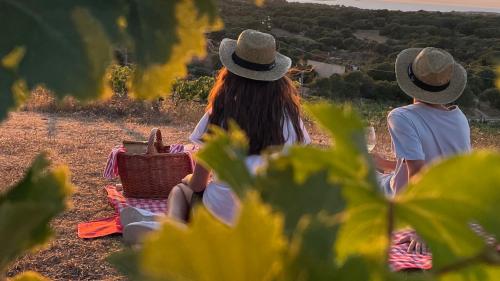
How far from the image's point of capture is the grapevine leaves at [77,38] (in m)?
0.37

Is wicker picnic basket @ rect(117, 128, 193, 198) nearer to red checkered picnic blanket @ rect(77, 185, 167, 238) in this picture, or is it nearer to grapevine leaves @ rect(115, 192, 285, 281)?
red checkered picnic blanket @ rect(77, 185, 167, 238)

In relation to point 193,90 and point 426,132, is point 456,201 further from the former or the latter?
point 193,90

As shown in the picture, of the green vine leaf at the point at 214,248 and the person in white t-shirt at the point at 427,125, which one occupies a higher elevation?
the green vine leaf at the point at 214,248

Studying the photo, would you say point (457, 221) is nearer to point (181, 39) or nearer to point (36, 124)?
point (181, 39)

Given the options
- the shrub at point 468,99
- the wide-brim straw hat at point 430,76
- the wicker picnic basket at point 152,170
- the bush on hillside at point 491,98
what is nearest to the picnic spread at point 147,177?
the wicker picnic basket at point 152,170

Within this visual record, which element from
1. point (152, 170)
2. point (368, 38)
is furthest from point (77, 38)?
point (368, 38)

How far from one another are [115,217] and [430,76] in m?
2.20

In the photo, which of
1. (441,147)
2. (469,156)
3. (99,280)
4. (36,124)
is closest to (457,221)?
(469,156)

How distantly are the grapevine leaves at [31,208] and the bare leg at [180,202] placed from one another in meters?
2.79

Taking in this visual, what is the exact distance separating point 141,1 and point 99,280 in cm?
325

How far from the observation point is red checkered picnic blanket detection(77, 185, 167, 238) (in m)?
4.02

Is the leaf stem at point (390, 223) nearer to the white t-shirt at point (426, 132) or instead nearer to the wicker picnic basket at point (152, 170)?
the white t-shirt at point (426, 132)

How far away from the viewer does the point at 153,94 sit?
441 mm

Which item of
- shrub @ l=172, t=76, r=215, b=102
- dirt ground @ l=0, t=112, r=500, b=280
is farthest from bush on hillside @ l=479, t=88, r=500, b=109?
shrub @ l=172, t=76, r=215, b=102
